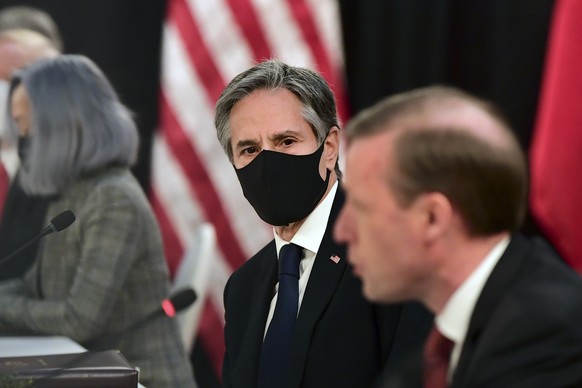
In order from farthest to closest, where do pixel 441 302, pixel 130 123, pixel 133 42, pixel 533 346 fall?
pixel 133 42, pixel 130 123, pixel 441 302, pixel 533 346

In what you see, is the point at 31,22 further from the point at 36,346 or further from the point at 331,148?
the point at 331,148

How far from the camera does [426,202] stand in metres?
1.30

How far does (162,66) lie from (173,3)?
237mm

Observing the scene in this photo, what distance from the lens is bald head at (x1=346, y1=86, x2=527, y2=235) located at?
128cm

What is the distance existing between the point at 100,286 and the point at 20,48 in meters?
1.27

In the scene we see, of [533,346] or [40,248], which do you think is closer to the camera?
[533,346]

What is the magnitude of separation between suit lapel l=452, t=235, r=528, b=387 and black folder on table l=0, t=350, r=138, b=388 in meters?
0.71

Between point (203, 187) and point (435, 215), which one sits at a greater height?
point (435, 215)

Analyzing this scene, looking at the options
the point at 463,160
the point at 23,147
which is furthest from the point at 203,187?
the point at 463,160

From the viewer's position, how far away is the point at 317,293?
1.94 meters

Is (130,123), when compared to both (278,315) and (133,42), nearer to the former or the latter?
(278,315)

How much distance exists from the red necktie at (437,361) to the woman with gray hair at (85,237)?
115cm

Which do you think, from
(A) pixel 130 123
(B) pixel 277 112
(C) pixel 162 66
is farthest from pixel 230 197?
(B) pixel 277 112

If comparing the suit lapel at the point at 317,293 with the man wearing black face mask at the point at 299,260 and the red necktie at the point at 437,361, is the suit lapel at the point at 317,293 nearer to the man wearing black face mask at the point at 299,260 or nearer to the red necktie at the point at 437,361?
the man wearing black face mask at the point at 299,260
